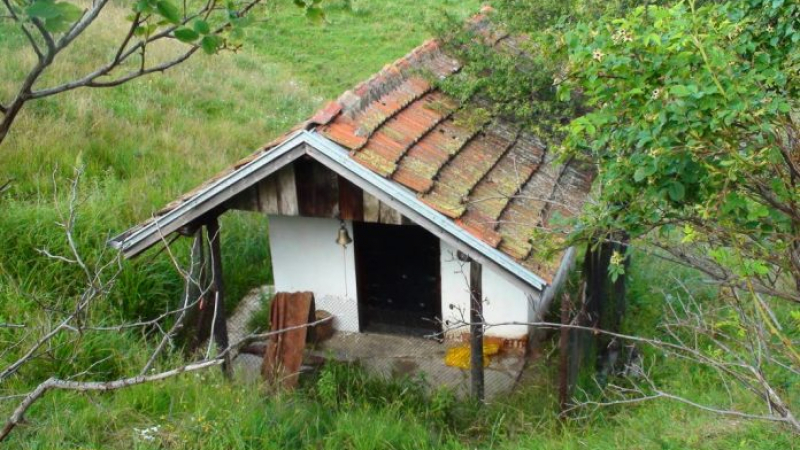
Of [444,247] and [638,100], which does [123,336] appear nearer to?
[444,247]

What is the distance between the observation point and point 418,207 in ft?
20.5

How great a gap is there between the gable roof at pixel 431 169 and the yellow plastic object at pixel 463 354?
186 cm

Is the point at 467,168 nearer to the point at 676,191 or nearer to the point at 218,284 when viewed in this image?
the point at 218,284

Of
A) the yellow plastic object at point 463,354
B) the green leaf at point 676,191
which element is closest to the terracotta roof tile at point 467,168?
the yellow plastic object at point 463,354

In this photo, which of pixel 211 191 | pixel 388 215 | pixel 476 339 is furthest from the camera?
pixel 476 339

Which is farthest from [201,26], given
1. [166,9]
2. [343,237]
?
[343,237]

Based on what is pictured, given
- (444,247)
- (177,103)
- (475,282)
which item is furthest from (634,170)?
(177,103)

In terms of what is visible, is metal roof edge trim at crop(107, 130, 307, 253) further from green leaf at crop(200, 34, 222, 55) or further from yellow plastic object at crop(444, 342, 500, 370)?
green leaf at crop(200, 34, 222, 55)

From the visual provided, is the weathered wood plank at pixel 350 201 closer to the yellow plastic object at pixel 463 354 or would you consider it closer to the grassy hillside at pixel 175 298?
the grassy hillside at pixel 175 298

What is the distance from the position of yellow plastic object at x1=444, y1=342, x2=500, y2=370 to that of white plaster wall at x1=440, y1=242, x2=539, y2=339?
19cm

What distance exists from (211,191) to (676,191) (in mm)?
3973

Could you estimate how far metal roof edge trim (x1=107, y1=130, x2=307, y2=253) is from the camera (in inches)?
253

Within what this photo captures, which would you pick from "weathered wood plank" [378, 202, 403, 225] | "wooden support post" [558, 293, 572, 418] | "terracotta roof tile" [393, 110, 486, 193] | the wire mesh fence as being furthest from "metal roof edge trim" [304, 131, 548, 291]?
the wire mesh fence

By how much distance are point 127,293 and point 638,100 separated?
5634 mm
